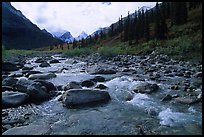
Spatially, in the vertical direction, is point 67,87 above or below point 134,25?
below

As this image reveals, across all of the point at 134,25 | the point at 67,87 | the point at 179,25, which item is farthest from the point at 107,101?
the point at 134,25

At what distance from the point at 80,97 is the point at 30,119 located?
201 centimetres

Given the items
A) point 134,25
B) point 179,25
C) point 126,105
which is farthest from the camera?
point 134,25

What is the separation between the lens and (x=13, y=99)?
10000 millimetres

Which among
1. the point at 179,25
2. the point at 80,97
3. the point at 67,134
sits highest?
the point at 179,25

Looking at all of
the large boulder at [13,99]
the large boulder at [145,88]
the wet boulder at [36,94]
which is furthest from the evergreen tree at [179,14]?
the large boulder at [13,99]

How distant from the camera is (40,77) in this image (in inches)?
642

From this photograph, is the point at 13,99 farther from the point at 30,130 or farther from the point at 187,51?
the point at 187,51

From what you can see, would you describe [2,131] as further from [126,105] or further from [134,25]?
[134,25]

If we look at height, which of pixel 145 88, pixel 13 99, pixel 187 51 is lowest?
pixel 13 99

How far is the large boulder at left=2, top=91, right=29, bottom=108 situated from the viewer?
974 cm

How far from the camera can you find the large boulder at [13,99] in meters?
9.74

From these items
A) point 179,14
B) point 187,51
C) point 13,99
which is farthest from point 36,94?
point 179,14

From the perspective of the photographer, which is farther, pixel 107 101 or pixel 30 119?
pixel 107 101
